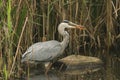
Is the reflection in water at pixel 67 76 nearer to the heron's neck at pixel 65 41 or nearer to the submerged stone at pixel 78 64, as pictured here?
the submerged stone at pixel 78 64

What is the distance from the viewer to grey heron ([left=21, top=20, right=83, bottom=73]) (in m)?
6.41

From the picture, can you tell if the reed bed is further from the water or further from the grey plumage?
the water

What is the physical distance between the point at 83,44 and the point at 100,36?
1.06 ft

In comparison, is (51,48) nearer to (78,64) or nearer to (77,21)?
(78,64)

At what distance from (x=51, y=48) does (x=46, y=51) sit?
0.30 feet

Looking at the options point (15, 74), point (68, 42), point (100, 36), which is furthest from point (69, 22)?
point (15, 74)

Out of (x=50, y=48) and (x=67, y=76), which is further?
(x=50, y=48)

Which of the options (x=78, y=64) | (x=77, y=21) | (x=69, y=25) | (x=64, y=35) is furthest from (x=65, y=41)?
(x=77, y=21)

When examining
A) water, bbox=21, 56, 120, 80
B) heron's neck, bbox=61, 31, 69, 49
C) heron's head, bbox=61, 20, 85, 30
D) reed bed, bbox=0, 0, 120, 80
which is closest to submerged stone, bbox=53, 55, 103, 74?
water, bbox=21, 56, 120, 80

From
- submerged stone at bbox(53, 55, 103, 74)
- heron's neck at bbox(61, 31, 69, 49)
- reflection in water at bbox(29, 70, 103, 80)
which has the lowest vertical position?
reflection in water at bbox(29, 70, 103, 80)

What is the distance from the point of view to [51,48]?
6.58 metres

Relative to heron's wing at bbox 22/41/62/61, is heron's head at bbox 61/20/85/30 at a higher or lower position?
higher

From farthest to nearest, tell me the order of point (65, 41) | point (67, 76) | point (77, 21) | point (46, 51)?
1. point (77, 21)
2. point (65, 41)
3. point (46, 51)
4. point (67, 76)

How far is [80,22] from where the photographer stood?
7.01m
